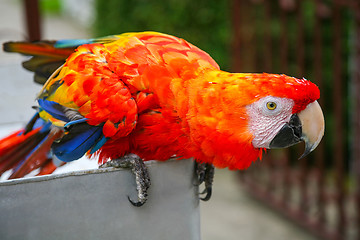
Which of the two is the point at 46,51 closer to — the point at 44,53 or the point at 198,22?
the point at 44,53

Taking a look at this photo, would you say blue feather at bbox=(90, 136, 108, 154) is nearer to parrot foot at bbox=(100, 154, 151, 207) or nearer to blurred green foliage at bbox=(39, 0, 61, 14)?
parrot foot at bbox=(100, 154, 151, 207)

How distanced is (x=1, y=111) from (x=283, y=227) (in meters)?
1.66

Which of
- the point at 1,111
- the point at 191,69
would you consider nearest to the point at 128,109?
the point at 191,69

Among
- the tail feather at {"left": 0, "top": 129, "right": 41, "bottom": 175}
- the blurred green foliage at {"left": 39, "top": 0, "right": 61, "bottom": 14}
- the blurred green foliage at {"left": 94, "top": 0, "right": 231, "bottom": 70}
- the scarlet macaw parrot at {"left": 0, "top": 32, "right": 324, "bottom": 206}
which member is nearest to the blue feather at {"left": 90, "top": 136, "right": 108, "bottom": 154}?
the scarlet macaw parrot at {"left": 0, "top": 32, "right": 324, "bottom": 206}

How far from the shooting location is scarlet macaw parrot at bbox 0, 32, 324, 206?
2.78 feet

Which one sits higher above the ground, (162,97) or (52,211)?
(162,97)

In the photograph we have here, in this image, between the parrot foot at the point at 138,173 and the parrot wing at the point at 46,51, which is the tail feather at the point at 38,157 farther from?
the parrot foot at the point at 138,173

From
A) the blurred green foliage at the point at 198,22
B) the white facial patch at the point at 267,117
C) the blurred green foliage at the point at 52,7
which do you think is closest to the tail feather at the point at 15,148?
the white facial patch at the point at 267,117

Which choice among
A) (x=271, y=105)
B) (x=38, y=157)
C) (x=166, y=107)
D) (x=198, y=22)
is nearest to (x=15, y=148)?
(x=38, y=157)

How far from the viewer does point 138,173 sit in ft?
2.65

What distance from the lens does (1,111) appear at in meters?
1.31

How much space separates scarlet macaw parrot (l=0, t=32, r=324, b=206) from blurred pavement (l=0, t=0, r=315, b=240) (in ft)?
0.95

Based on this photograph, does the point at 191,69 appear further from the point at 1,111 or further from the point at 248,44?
the point at 248,44

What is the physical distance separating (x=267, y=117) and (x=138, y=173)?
26cm
